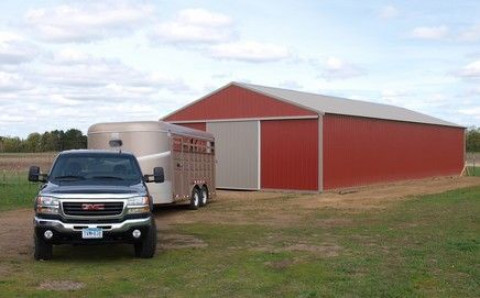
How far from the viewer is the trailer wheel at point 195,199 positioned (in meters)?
21.0

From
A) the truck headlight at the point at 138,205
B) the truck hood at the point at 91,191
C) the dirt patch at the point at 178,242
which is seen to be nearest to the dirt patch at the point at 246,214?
the dirt patch at the point at 178,242

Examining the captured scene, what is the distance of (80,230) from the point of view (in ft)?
33.9

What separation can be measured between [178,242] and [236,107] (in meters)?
18.2

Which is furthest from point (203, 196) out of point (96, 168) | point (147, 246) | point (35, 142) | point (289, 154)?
point (35, 142)

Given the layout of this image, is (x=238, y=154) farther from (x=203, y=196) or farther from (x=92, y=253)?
(x=92, y=253)

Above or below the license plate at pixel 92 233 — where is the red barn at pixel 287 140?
above

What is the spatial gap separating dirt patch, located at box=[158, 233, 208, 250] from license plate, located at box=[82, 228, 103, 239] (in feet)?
7.73

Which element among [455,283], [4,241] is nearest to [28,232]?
[4,241]

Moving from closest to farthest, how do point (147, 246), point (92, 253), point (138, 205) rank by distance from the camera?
1. point (138, 205)
2. point (147, 246)
3. point (92, 253)

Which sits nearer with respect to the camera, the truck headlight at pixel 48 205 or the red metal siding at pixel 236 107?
the truck headlight at pixel 48 205

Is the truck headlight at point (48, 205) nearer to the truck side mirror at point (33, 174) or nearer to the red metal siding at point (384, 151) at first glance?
the truck side mirror at point (33, 174)

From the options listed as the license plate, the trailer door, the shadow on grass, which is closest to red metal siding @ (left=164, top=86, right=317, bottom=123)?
the trailer door

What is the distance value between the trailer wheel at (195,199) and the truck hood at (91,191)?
10038 mm

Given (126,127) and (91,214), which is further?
(126,127)
